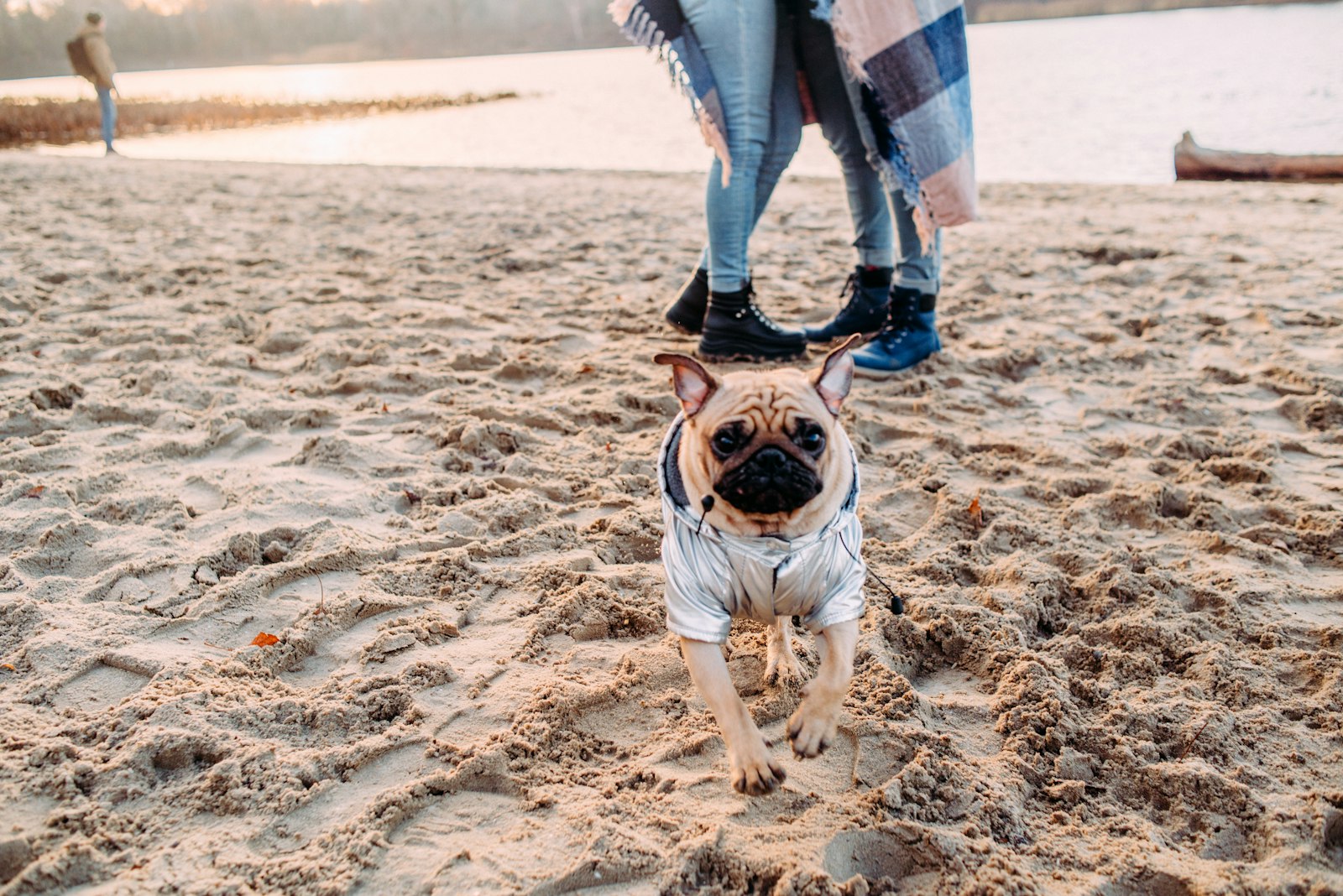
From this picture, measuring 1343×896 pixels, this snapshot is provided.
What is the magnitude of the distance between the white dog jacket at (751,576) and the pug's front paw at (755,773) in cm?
22

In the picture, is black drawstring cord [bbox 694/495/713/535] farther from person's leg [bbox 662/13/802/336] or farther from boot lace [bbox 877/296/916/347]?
boot lace [bbox 877/296/916/347]

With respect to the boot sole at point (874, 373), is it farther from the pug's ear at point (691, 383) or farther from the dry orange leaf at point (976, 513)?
the pug's ear at point (691, 383)

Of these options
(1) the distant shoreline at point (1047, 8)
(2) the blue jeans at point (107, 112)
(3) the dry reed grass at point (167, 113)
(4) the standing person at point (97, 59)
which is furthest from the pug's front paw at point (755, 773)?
(1) the distant shoreline at point (1047, 8)

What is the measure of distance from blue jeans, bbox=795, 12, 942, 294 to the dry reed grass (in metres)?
20.9

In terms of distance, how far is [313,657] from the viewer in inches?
86.3

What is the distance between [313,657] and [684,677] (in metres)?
0.92

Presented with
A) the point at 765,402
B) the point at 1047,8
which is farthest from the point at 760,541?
the point at 1047,8

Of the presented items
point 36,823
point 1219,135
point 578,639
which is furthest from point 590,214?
point 1219,135

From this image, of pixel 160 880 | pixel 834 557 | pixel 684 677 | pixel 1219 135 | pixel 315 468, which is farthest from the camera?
pixel 1219 135

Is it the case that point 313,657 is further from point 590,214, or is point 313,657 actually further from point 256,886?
point 590,214

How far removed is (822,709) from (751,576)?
0.95 feet

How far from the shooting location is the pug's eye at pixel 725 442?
1786 mm

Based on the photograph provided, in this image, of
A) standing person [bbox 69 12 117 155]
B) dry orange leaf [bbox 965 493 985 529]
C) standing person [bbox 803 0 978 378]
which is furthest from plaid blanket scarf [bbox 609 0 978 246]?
standing person [bbox 69 12 117 155]

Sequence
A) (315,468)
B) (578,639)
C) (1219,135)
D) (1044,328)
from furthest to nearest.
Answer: (1219,135)
(1044,328)
(315,468)
(578,639)
